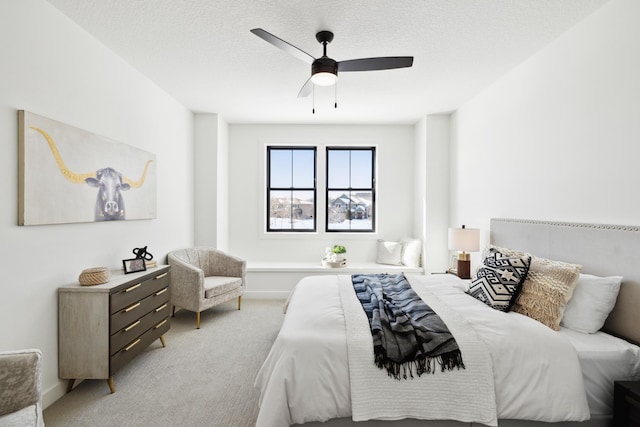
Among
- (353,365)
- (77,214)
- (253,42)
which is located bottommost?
(353,365)

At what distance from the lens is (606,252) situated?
2.07 m

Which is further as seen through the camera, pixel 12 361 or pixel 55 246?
pixel 55 246

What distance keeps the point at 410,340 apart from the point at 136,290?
221 cm

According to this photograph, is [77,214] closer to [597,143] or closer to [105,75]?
[105,75]

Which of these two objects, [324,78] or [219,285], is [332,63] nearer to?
[324,78]

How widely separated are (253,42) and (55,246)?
2185mm

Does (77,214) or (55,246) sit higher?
(77,214)

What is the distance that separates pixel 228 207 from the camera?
5.26 meters

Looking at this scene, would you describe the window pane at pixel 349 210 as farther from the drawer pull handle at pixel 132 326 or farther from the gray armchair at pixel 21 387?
the gray armchair at pixel 21 387

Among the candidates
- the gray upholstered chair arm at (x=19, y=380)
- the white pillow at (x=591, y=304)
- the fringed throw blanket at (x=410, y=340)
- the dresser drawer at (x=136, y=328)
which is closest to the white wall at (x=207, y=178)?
the dresser drawer at (x=136, y=328)

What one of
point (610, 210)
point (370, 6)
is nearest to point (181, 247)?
point (370, 6)

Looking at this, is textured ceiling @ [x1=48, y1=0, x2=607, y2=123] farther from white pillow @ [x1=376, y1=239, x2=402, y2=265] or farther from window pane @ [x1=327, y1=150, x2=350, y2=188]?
white pillow @ [x1=376, y1=239, x2=402, y2=265]

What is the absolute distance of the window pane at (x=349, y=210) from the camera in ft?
17.7

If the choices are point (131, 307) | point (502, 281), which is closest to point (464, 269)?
point (502, 281)
